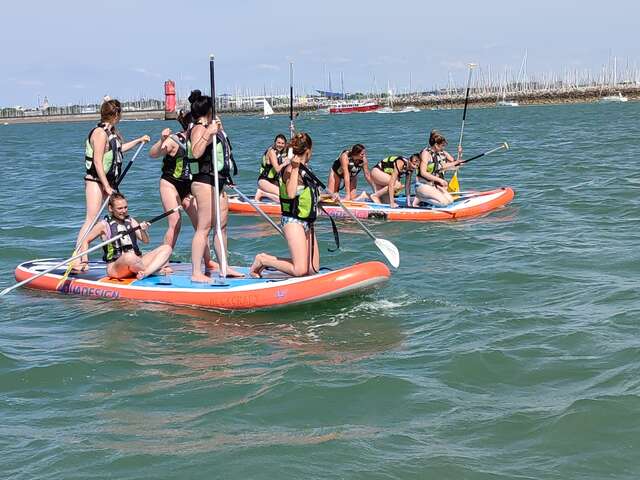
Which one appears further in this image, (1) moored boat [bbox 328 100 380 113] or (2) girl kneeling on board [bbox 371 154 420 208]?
(1) moored boat [bbox 328 100 380 113]

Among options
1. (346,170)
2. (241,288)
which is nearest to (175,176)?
(241,288)

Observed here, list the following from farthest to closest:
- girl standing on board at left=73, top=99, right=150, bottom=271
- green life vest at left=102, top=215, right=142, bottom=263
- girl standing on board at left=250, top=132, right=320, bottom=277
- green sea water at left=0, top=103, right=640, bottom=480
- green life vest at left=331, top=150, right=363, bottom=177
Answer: green life vest at left=331, top=150, right=363, bottom=177, girl standing on board at left=73, top=99, right=150, bottom=271, green life vest at left=102, top=215, right=142, bottom=263, girl standing on board at left=250, top=132, right=320, bottom=277, green sea water at left=0, top=103, right=640, bottom=480

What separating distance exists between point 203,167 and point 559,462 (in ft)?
15.9

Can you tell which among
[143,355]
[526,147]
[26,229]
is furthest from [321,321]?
[526,147]

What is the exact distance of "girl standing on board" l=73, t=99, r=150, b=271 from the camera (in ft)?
30.7

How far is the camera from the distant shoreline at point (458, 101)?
133375 millimetres

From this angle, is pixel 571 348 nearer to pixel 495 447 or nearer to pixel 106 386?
pixel 495 447

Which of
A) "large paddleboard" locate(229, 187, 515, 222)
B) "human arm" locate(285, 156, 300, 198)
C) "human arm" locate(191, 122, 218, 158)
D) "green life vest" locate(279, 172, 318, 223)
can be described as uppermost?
"human arm" locate(191, 122, 218, 158)

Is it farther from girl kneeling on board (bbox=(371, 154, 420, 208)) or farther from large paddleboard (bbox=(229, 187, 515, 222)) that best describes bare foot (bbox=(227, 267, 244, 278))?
girl kneeling on board (bbox=(371, 154, 420, 208))

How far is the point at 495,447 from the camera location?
5.50m

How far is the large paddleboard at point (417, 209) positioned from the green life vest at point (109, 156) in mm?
5792

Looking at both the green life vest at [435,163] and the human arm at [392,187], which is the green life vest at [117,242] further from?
the green life vest at [435,163]

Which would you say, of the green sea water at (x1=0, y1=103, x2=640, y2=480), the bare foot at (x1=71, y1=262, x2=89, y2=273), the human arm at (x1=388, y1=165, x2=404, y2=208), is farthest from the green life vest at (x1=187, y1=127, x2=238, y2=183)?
the human arm at (x1=388, y1=165, x2=404, y2=208)

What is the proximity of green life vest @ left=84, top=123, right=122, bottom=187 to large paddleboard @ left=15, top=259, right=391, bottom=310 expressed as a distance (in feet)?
3.90
